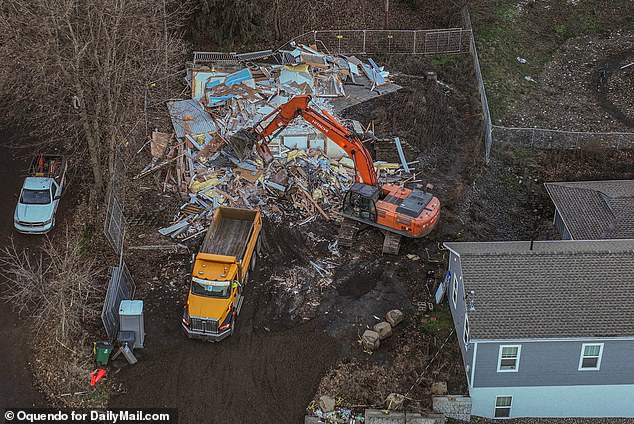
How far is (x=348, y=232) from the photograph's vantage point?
3128cm

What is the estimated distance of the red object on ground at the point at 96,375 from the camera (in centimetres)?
2517

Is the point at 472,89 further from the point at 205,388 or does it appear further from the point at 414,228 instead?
the point at 205,388

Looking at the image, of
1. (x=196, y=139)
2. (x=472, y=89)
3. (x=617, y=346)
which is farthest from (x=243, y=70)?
(x=617, y=346)

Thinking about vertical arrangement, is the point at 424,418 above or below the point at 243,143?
below

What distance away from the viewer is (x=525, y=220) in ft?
109

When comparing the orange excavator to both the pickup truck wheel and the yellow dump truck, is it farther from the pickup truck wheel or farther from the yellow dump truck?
the yellow dump truck

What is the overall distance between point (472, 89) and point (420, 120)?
4.93 m

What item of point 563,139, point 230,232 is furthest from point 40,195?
point 563,139

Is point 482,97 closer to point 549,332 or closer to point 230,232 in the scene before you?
point 230,232

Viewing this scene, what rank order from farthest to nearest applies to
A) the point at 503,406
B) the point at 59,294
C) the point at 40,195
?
the point at 40,195, the point at 59,294, the point at 503,406

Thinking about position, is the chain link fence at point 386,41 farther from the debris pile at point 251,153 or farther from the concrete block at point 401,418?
the concrete block at point 401,418

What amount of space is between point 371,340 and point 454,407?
373 centimetres

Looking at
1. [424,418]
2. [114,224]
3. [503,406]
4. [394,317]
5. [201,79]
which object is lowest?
[503,406]

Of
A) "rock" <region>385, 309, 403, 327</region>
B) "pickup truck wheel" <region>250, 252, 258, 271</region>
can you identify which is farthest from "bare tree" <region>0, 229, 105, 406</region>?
"rock" <region>385, 309, 403, 327</region>
